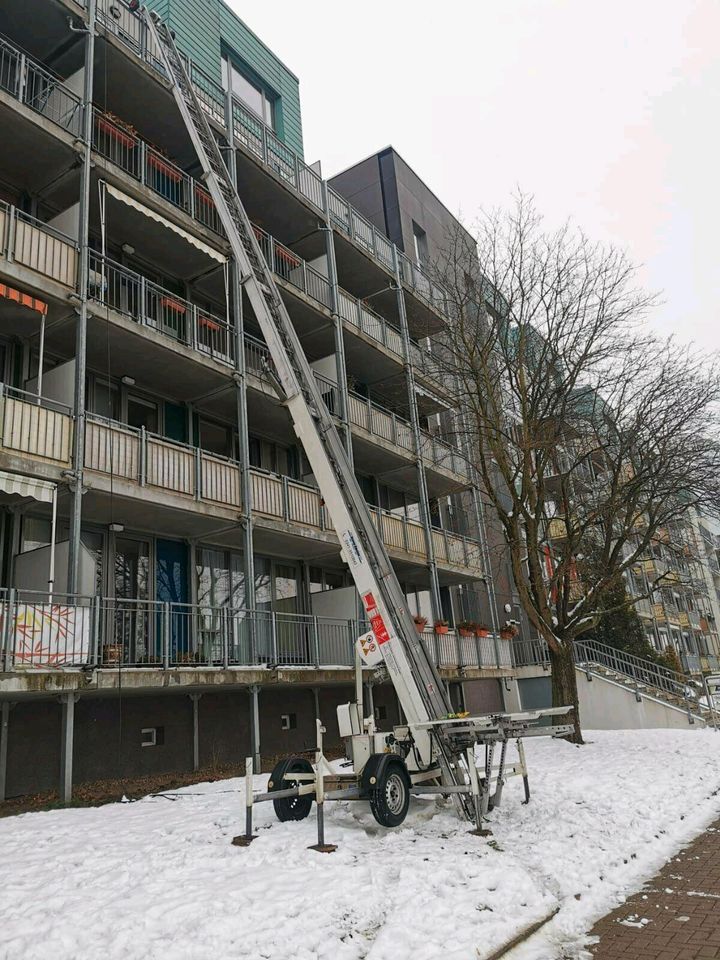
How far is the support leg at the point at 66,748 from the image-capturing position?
1020 centimetres

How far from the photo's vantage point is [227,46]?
936 inches

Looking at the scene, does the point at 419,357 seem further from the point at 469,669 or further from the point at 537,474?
the point at 469,669

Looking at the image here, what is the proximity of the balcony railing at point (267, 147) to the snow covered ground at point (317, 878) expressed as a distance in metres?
14.4

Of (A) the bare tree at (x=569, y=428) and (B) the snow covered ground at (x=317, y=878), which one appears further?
(A) the bare tree at (x=569, y=428)

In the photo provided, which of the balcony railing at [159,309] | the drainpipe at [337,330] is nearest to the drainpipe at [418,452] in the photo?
the drainpipe at [337,330]

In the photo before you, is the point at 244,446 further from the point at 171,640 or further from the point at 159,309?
the point at 171,640

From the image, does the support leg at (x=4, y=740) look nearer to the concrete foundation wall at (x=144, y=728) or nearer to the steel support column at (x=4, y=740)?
the steel support column at (x=4, y=740)

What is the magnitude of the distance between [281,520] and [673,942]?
12.1 m

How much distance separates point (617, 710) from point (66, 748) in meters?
18.5

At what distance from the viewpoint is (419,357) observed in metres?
25.0

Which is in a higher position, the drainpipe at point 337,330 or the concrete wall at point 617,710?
the drainpipe at point 337,330

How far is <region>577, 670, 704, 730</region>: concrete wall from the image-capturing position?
2342cm

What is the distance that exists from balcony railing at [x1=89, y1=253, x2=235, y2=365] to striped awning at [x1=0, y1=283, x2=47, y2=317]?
4.58ft

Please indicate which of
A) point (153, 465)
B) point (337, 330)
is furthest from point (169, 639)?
point (337, 330)
